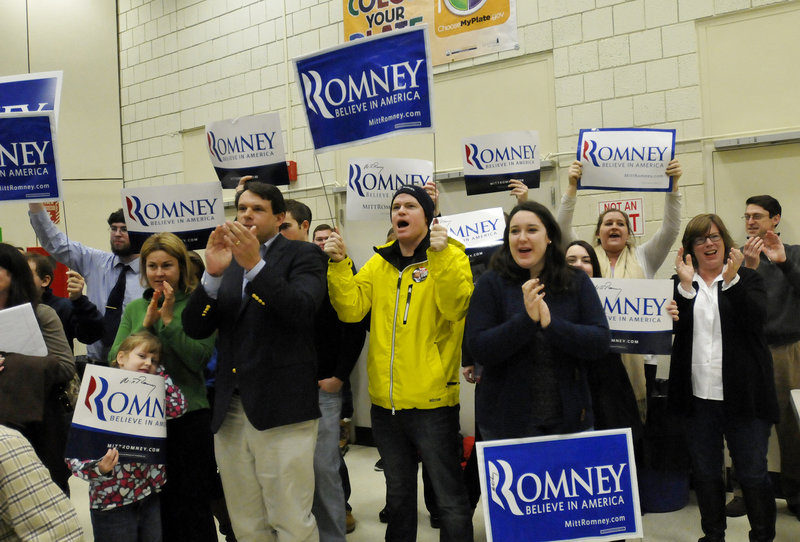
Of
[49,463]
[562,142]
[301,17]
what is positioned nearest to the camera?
[49,463]

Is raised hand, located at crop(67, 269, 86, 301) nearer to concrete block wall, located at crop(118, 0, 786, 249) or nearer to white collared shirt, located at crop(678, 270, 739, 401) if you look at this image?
white collared shirt, located at crop(678, 270, 739, 401)

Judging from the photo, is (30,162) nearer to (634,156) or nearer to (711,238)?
(634,156)

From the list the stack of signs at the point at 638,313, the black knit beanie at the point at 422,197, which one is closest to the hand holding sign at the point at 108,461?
the black knit beanie at the point at 422,197

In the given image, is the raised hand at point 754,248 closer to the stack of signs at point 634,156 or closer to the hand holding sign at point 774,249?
the hand holding sign at point 774,249

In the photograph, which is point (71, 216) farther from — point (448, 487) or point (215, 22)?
point (448, 487)

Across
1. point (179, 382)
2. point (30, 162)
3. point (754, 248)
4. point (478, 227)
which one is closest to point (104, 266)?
point (30, 162)

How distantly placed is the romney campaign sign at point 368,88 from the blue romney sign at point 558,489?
5.37 ft

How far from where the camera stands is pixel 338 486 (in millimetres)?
3178

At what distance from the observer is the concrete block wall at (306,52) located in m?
4.59

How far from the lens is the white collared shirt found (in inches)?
121

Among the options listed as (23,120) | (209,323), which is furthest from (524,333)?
(23,120)

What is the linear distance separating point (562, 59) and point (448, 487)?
11.4 ft

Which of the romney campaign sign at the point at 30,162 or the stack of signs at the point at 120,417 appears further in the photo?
the romney campaign sign at the point at 30,162

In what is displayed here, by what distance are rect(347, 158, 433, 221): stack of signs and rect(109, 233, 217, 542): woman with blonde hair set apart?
109cm
